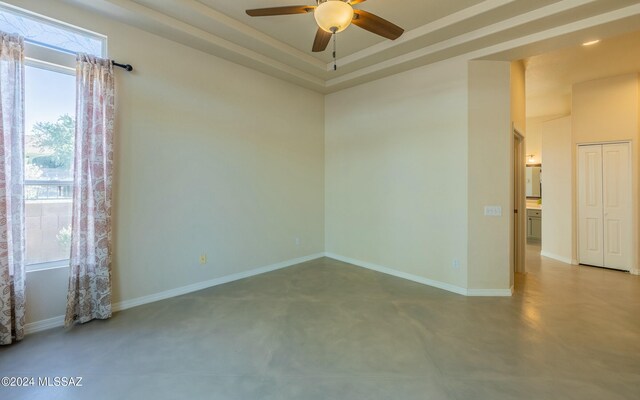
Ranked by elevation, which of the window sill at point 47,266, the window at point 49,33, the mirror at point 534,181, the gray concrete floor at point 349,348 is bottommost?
the gray concrete floor at point 349,348

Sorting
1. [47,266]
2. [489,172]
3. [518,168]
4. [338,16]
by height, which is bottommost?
[47,266]

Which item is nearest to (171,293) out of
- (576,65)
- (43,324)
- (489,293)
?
(43,324)

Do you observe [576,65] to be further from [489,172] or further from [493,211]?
[493,211]

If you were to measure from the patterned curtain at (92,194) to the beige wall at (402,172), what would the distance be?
3.40 meters

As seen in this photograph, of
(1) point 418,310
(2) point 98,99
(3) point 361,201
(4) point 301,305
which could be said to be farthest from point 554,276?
(2) point 98,99

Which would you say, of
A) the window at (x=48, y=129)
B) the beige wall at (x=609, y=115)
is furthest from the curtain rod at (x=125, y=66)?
the beige wall at (x=609, y=115)

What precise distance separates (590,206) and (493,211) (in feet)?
9.39

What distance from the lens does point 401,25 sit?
10.6ft

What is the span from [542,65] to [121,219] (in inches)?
237

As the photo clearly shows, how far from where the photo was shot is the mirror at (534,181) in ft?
23.4

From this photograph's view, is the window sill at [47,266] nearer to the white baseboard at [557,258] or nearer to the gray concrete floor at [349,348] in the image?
the gray concrete floor at [349,348]

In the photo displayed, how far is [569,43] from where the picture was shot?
2988 mm

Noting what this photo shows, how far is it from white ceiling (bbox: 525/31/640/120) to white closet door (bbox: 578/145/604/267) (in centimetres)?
118

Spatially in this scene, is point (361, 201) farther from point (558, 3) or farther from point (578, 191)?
point (578, 191)
